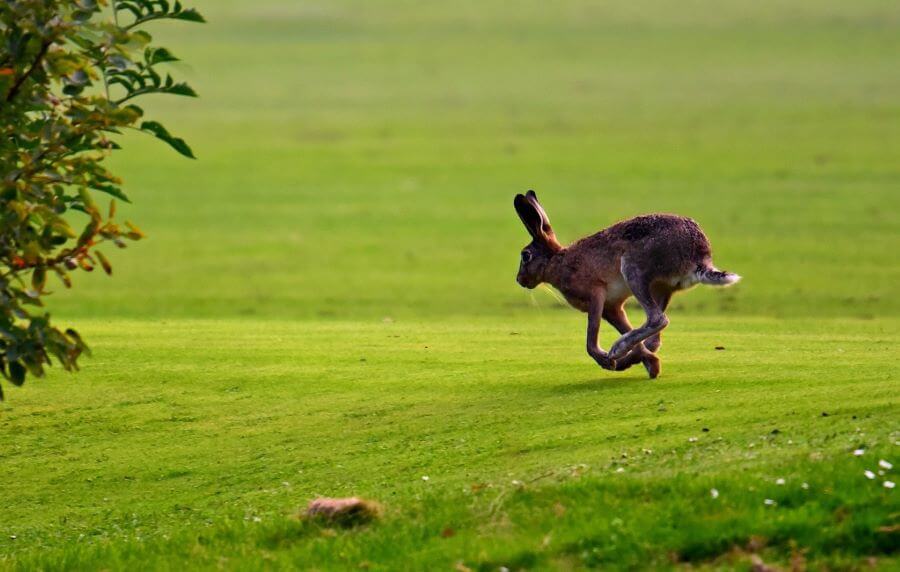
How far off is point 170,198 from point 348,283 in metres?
10.7

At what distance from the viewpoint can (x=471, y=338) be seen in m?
14.9

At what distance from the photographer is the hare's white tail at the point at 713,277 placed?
37.5 feet

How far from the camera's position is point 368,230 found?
31.2 meters

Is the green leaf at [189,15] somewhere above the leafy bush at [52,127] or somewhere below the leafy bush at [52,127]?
above

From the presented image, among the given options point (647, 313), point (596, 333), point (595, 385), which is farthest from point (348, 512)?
point (647, 313)

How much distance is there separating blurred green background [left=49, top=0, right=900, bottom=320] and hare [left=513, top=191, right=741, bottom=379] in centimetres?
934

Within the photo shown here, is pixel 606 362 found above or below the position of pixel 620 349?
below

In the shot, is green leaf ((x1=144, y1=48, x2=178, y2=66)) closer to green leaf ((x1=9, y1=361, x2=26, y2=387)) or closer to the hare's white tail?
green leaf ((x1=9, y1=361, x2=26, y2=387))

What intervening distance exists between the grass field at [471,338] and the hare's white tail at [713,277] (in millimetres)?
721

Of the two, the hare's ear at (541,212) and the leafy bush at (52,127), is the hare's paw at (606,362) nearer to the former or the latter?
the hare's ear at (541,212)

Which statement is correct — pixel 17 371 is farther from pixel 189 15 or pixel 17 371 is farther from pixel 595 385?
pixel 595 385

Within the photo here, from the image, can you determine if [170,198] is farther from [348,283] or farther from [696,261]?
[696,261]

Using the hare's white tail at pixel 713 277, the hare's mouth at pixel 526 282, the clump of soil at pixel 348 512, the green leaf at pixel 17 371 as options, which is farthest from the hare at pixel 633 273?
the green leaf at pixel 17 371

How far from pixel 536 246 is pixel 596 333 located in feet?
3.92
